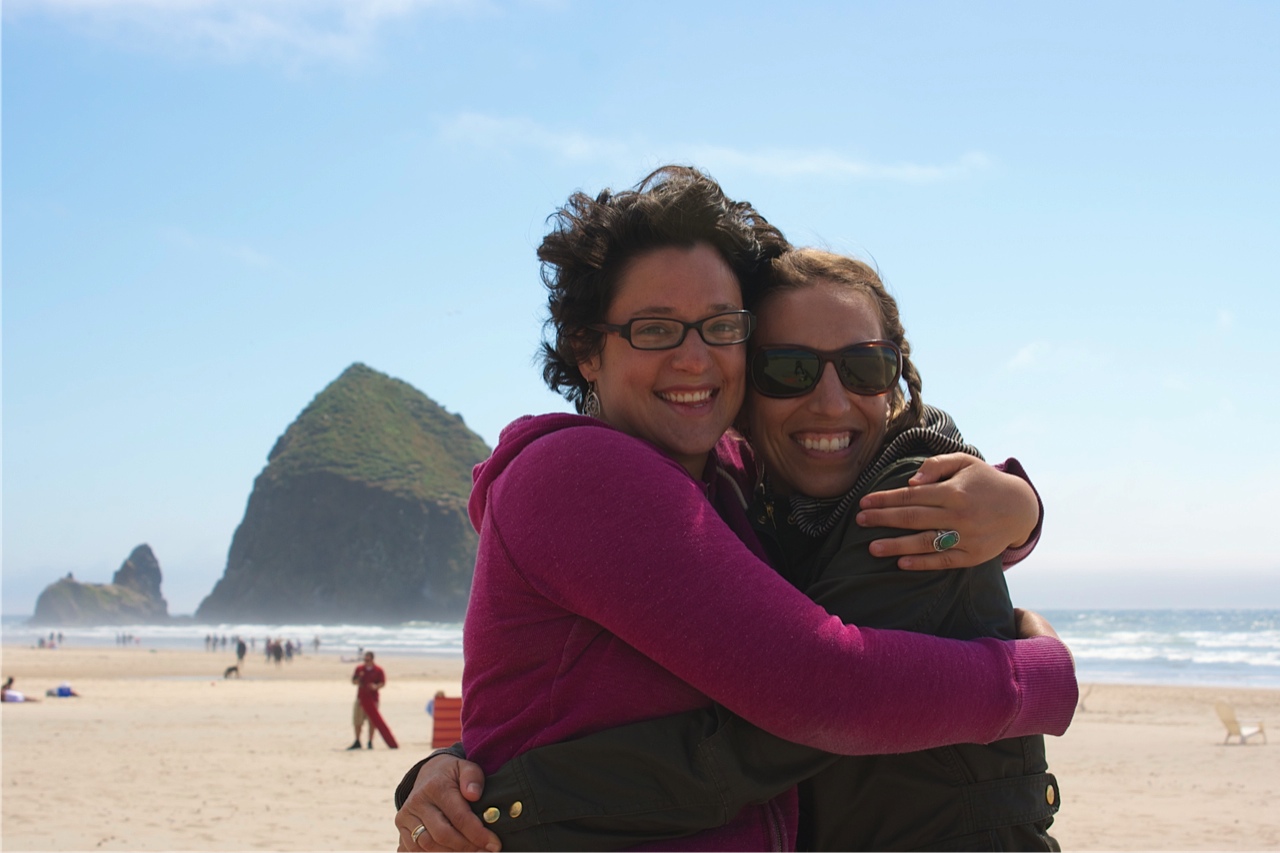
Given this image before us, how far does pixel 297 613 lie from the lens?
106 metres

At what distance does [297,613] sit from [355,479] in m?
15.2

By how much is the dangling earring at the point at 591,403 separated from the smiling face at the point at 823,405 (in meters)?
0.36

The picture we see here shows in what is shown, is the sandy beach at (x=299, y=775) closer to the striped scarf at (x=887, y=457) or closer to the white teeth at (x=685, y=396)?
the striped scarf at (x=887, y=457)

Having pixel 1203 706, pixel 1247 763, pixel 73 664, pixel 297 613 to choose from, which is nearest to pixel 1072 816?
pixel 1247 763

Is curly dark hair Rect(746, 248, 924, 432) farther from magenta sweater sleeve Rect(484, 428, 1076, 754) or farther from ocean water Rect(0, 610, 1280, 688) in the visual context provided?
ocean water Rect(0, 610, 1280, 688)

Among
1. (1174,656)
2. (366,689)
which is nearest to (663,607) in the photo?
(366,689)

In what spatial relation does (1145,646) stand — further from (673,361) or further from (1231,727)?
(673,361)

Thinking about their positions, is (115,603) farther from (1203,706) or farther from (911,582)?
(911,582)

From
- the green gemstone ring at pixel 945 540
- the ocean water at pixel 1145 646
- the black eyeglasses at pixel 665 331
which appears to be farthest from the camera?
the ocean water at pixel 1145 646

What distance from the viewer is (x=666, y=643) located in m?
1.72

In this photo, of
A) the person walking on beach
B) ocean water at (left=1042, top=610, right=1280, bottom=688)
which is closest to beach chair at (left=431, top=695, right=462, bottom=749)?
the person walking on beach

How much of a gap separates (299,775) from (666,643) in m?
12.8

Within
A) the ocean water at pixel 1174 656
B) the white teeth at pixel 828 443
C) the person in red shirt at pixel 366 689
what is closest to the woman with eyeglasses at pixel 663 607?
the white teeth at pixel 828 443

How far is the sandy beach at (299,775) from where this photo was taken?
9.61 meters
